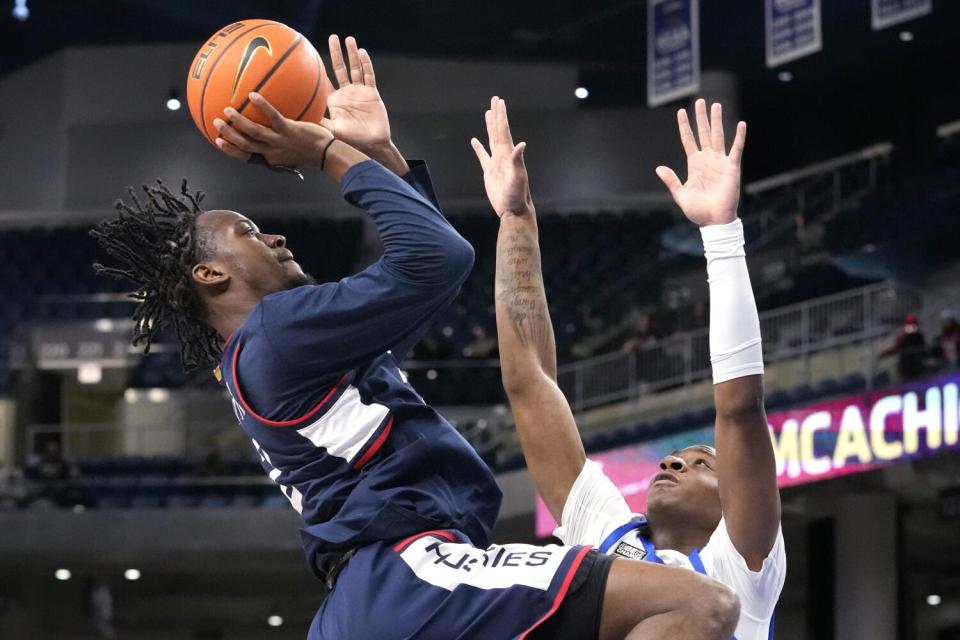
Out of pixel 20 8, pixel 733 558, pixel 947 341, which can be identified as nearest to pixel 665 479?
pixel 733 558

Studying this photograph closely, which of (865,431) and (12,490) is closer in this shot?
(865,431)

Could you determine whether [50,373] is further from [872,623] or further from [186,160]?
[872,623]

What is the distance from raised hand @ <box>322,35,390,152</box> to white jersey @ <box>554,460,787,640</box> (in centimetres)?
93

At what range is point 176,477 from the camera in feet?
41.9

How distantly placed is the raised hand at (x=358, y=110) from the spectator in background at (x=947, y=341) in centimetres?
640

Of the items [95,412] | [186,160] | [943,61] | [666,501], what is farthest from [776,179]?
[666,501]

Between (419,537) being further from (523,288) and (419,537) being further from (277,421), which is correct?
(523,288)

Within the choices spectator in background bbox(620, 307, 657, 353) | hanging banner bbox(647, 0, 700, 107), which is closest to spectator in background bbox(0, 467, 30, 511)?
spectator in background bbox(620, 307, 657, 353)

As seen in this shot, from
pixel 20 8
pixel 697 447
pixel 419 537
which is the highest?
pixel 20 8

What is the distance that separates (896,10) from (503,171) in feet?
32.5

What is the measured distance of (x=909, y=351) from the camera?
9172mm

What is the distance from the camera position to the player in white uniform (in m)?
2.84

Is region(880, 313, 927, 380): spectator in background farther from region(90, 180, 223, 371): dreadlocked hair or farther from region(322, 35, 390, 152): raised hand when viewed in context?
region(90, 180, 223, 371): dreadlocked hair

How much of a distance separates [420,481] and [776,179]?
14.3 metres
